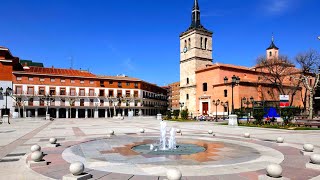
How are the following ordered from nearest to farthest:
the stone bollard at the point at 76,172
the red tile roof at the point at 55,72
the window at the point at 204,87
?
the stone bollard at the point at 76,172 → the window at the point at 204,87 → the red tile roof at the point at 55,72

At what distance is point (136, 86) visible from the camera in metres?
69.3

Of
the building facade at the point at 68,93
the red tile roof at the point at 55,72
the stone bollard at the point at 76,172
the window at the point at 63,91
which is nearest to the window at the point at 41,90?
the building facade at the point at 68,93

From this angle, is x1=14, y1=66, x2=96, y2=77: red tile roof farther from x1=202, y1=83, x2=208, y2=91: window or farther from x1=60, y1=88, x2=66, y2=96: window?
x1=202, y1=83, x2=208, y2=91: window

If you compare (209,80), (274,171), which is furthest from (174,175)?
(209,80)

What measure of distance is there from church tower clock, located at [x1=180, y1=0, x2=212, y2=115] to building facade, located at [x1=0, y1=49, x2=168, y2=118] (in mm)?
13681

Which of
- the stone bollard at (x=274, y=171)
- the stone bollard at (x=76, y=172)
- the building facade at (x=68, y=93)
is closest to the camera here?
the stone bollard at (x=274, y=171)

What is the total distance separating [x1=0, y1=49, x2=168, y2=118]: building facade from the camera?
54.8 metres

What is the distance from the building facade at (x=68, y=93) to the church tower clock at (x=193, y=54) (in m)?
13.7

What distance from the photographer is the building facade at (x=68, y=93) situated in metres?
54.8

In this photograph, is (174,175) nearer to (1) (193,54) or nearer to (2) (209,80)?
(2) (209,80)

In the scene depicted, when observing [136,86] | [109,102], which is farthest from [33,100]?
[136,86]

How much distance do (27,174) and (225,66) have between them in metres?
47.2

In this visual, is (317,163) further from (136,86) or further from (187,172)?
(136,86)

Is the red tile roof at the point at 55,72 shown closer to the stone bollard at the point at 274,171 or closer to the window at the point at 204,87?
the window at the point at 204,87
